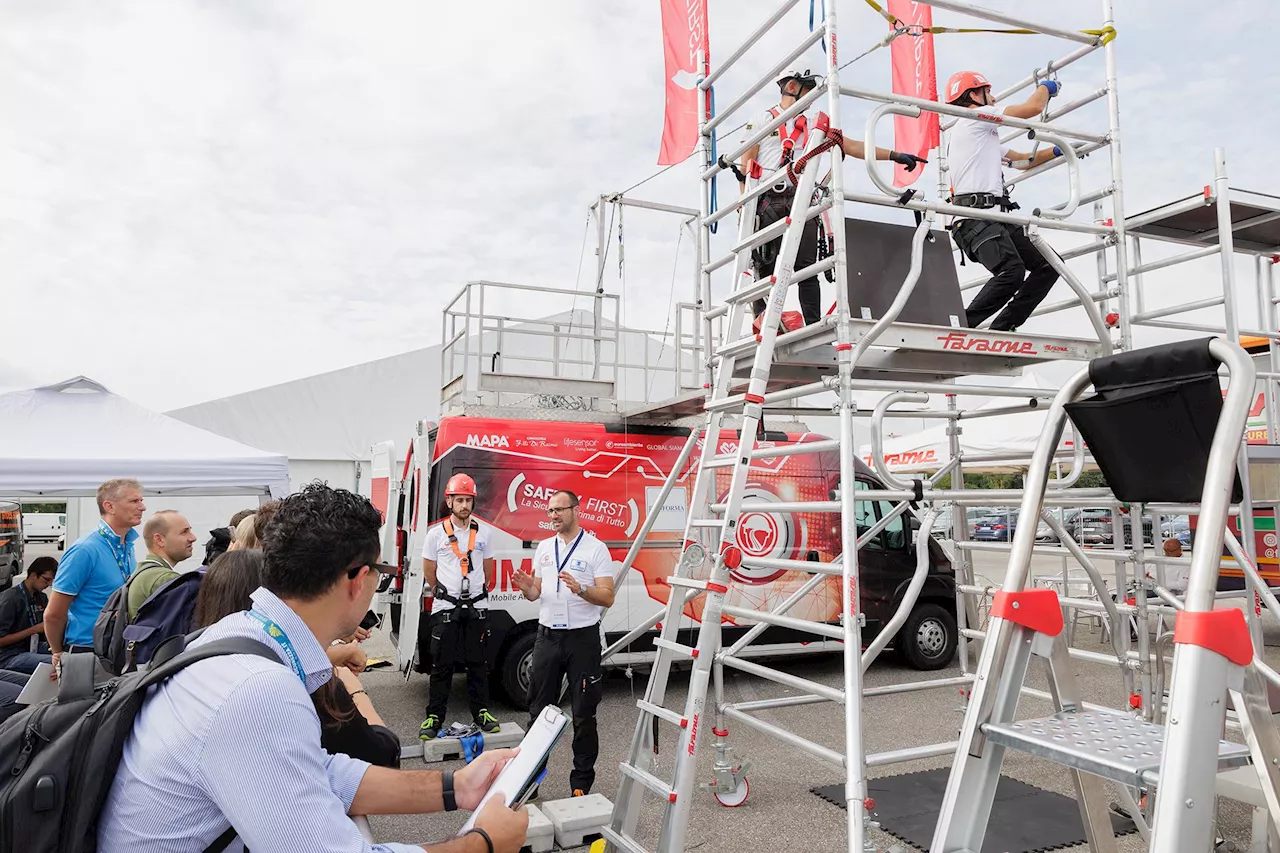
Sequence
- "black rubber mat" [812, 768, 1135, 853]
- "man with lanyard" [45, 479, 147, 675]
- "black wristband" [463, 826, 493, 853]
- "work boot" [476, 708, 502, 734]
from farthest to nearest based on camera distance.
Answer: "work boot" [476, 708, 502, 734] → "man with lanyard" [45, 479, 147, 675] → "black rubber mat" [812, 768, 1135, 853] → "black wristband" [463, 826, 493, 853]

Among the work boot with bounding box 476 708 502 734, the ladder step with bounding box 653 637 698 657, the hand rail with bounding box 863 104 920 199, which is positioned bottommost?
the work boot with bounding box 476 708 502 734

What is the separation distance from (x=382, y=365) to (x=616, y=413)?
→ 44.4 ft

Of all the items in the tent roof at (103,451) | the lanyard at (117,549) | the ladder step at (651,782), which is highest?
the tent roof at (103,451)

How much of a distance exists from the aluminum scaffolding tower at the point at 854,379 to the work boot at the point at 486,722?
1704mm

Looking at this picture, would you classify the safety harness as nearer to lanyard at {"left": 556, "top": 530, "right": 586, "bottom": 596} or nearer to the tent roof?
lanyard at {"left": 556, "top": 530, "right": 586, "bottom": 596}

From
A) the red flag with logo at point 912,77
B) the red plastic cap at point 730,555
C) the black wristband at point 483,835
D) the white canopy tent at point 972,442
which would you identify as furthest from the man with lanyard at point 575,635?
the red flag with logo at point 912,77

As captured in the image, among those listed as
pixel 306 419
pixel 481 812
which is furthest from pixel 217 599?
pixel 306 419

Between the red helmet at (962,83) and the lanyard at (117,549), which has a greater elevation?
the red helmet at (962,83)

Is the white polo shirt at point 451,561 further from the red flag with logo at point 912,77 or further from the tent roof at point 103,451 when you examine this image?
the red flag with logo at point 912,77

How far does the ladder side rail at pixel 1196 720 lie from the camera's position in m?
1.48

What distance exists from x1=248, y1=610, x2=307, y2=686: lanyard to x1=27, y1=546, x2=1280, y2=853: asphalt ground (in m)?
3.51

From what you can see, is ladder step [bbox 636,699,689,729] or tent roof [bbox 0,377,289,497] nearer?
ladder step [bbox 636,699,689,729]

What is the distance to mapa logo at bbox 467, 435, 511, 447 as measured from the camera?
7.46 metres

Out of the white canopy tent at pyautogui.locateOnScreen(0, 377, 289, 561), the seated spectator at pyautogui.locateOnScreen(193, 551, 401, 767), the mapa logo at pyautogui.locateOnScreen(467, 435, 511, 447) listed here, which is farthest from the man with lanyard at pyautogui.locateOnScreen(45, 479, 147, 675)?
the seated spectator at pyautogui.locateOnScreen(193, 551, 401, 767)
